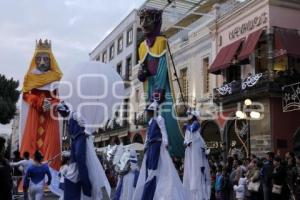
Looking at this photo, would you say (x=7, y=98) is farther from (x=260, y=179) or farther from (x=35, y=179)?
(x=260, y=179)

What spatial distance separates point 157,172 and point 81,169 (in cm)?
165

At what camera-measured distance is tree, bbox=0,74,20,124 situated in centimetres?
1952

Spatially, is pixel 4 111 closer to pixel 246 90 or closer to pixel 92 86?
pixel 246 90

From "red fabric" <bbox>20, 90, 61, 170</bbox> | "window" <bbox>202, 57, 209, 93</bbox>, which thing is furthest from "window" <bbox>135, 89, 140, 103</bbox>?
"red fabric" <bbox>20, 90, 61, 170</bbox>

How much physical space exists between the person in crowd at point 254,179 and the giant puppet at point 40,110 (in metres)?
5.72

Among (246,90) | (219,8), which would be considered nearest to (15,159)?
(246,90)

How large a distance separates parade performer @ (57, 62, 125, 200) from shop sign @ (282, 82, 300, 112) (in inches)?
462

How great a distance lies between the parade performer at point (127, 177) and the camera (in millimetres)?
9719

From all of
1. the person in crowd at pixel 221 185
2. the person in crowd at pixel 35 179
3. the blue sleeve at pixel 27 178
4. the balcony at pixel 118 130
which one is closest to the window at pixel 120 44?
the balcony at pixel 118 130

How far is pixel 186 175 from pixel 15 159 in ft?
17.6

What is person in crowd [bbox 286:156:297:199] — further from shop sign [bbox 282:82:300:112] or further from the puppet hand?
shop sign [bbox 282:82:300:112]

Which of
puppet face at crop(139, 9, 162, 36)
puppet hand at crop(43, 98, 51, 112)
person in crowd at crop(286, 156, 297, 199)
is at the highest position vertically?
puppet face at crop(139, 9, 162, 36)

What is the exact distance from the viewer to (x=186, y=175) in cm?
1059

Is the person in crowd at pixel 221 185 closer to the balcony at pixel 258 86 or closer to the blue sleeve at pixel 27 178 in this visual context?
the blue sleeve at pixel 27 178
